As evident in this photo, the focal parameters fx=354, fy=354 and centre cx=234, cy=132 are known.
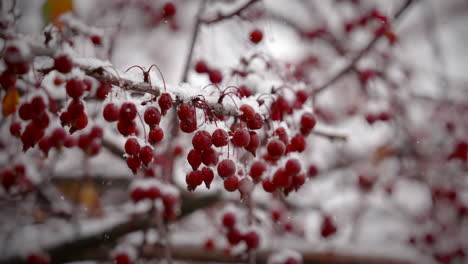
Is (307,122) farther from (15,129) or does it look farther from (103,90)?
(15,129)

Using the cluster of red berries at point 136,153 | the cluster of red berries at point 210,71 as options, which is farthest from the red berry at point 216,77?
the cluster of red berries at point 136,153

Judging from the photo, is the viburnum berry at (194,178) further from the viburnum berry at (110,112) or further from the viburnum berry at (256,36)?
the viburnum berry at (256,36)

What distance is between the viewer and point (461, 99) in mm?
3496

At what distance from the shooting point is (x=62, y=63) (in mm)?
975

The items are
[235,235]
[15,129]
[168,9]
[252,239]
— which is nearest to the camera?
[15,129]

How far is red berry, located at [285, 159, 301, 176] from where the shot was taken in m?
1.25

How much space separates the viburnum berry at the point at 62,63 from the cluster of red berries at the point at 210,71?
814 mm

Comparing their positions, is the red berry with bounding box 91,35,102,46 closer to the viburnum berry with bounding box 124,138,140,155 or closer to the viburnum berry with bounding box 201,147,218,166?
the viburnum berry with bounding box 124,138,140,155

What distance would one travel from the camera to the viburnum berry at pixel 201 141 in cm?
103

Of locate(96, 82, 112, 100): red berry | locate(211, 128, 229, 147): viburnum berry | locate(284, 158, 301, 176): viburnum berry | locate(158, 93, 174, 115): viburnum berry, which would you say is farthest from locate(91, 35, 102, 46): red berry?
locate(284, 158, 301, 176): viburnum berry

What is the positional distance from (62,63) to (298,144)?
0.83 meters

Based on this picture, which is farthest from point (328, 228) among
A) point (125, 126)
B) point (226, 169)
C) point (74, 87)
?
point (74, 87)

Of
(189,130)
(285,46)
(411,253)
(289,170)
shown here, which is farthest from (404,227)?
(189,130)

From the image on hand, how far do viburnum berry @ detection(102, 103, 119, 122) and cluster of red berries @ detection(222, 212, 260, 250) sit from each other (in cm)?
80
